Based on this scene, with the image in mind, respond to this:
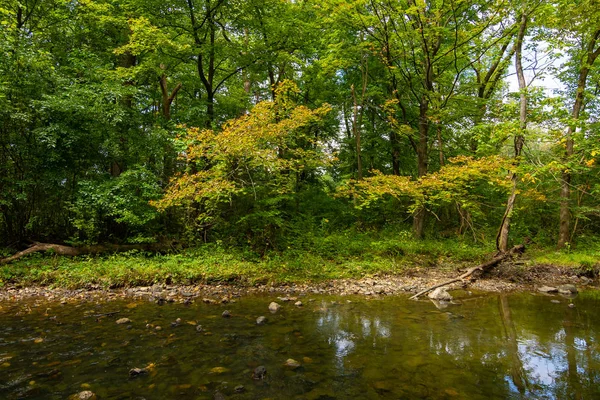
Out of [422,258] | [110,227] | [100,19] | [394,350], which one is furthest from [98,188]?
[422,258]

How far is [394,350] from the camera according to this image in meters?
5.34

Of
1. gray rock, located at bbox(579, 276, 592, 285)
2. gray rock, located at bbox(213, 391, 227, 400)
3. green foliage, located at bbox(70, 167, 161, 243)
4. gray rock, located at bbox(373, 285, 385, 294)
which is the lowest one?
gray rock, located at bbox(579, 276, 592, 285)

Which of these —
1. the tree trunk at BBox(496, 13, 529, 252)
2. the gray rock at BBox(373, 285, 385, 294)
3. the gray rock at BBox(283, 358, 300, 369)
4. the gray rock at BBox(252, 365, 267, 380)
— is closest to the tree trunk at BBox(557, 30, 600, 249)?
the tree trunk at BBox(496, 13, 529, 252)

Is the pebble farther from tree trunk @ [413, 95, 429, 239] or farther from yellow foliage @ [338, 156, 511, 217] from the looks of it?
tree trunk @ [413, 95, 429, 239]

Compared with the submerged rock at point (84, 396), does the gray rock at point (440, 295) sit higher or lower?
lower

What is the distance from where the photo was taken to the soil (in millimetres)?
8672

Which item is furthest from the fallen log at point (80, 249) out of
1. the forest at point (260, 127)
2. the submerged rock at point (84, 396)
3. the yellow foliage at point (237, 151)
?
the submerged rock at point (84, 396)

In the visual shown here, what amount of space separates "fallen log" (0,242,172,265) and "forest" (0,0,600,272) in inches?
8.4

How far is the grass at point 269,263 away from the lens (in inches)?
379

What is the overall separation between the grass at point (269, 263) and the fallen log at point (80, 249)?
27cm

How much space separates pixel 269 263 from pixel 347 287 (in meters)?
2.82

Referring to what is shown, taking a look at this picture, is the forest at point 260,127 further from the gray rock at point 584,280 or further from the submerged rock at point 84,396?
the submerged rock at point 84,396

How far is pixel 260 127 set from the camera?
10352 mm

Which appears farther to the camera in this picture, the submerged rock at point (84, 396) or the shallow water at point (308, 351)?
the shallow water at point (308, 351)
